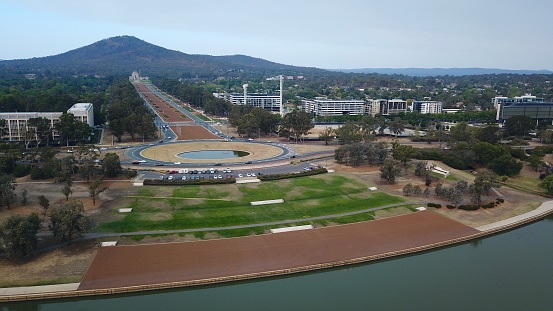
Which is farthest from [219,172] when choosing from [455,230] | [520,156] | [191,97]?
[191,97]

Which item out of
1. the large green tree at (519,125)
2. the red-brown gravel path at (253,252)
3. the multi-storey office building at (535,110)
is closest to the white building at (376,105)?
the multi-storey office building at (535,110)

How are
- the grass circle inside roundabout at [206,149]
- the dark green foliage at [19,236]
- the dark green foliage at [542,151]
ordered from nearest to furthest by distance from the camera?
the dark green foliage at [19,236]
the grass circle inside roundabout at [206,149]
the dark green foliage at [542,151]

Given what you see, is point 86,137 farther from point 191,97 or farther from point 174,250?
point 191,97

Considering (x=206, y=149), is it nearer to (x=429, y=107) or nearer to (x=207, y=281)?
(x=207, y=281)

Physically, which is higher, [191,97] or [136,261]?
[191,97]

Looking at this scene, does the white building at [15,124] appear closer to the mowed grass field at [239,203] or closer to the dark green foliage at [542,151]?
the mowed grass field at [239,203]

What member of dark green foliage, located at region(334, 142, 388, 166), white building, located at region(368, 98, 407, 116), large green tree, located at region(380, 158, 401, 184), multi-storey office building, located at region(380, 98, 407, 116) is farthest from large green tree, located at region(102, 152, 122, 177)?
multi-storey office building, located at region(380, 98, 407, 116)
